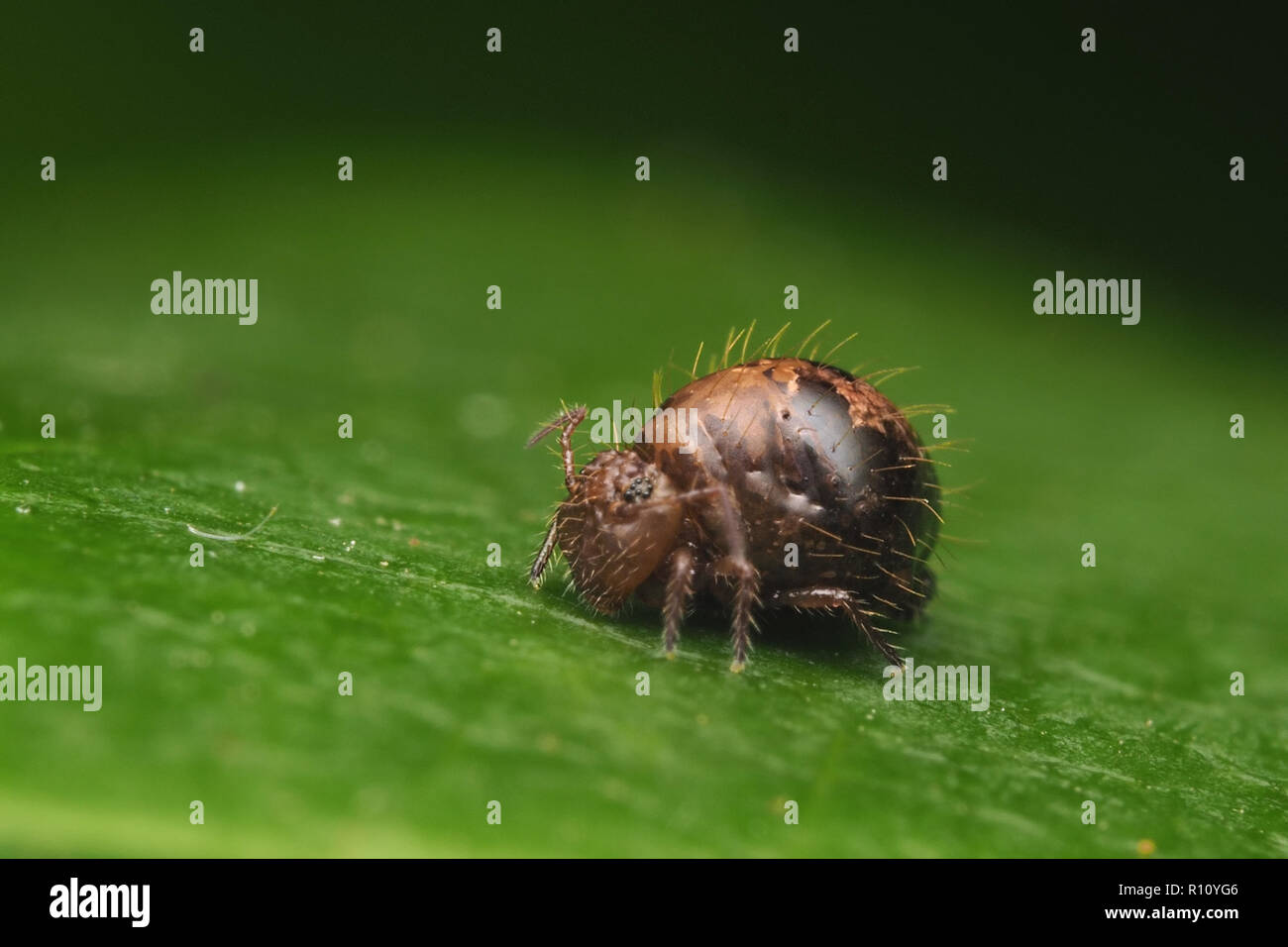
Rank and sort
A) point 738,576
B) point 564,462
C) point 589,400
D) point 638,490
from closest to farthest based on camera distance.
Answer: point 738,576 → point 638,490 → point 564,462 → point 589,400

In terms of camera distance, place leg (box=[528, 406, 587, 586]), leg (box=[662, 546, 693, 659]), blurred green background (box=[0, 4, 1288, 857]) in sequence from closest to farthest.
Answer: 1. blurred green background (box=[0, 4, 1288, 857])
2. leg (box=[662, 546, 693, 659])
3. leg (box=[528, 406, 587, 586])

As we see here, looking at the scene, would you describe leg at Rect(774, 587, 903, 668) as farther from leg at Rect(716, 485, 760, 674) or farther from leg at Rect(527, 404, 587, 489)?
leg at Rect(527, 404, 587, 489)

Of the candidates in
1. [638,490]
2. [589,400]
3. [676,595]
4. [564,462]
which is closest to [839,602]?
[676,595]

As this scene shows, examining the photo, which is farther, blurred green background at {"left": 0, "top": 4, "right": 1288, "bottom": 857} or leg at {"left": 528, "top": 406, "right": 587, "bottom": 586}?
leg at {"left": 528, "top": 406, "right": 587, "bottom": 586}

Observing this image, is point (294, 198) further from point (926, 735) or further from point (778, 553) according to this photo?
point (926, 735)

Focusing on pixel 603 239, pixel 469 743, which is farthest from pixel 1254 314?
pixel 469 743

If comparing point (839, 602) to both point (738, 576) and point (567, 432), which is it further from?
point (567, 432)

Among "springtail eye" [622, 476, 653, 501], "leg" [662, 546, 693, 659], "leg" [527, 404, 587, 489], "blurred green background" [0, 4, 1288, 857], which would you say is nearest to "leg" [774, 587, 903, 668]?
"blurred green background" [0, 4, 1288, 857]
